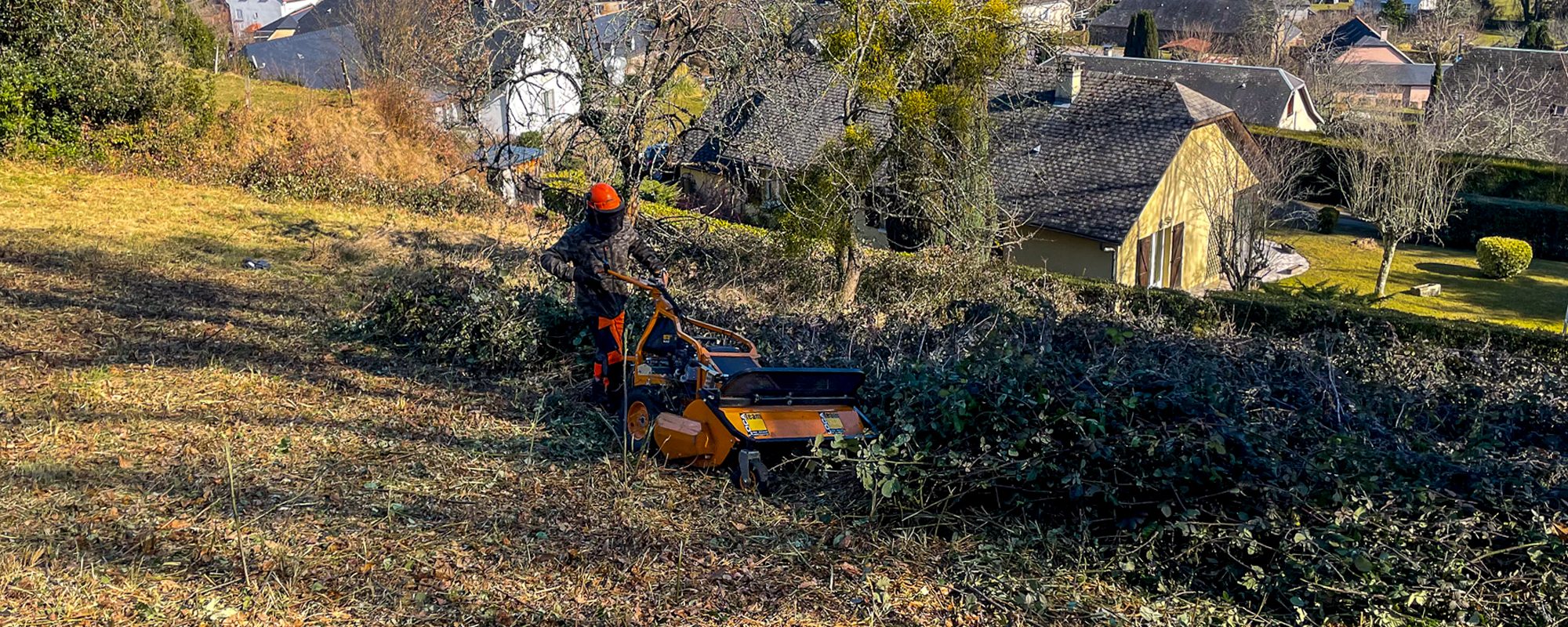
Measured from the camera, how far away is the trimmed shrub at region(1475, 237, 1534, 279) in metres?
28.0

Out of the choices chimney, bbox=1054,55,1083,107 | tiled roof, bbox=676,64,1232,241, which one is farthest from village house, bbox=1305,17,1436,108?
chimney, bbox=1054,55,1083,107

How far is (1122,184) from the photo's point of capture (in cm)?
2239

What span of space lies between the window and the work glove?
1750 cm

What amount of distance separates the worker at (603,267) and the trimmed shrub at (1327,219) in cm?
3109

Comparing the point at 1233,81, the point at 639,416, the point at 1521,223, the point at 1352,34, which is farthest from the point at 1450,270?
the point at 1352,34

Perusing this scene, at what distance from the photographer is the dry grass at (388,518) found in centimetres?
459

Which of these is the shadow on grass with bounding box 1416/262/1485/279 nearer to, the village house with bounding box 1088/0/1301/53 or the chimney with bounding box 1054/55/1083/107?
the chimney with bounding box 1054/55/1083/107

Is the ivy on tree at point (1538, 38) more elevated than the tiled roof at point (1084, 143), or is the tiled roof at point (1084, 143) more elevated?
the ivy on tree at point (1538, 38)

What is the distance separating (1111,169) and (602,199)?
1789cm

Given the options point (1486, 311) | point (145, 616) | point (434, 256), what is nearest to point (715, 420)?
point (145, 616)

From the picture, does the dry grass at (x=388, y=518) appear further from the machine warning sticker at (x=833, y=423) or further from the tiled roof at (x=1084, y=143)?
the tiled roof at (x=1084, y=143)

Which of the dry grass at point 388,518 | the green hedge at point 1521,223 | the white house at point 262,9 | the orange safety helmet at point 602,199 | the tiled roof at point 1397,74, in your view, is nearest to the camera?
the dry grass at point 388,518

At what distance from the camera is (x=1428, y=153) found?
84.0 feet

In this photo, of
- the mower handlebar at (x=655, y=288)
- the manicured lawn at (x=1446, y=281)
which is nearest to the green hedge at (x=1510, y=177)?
the manicured lawn at (x=1446, y=281)
